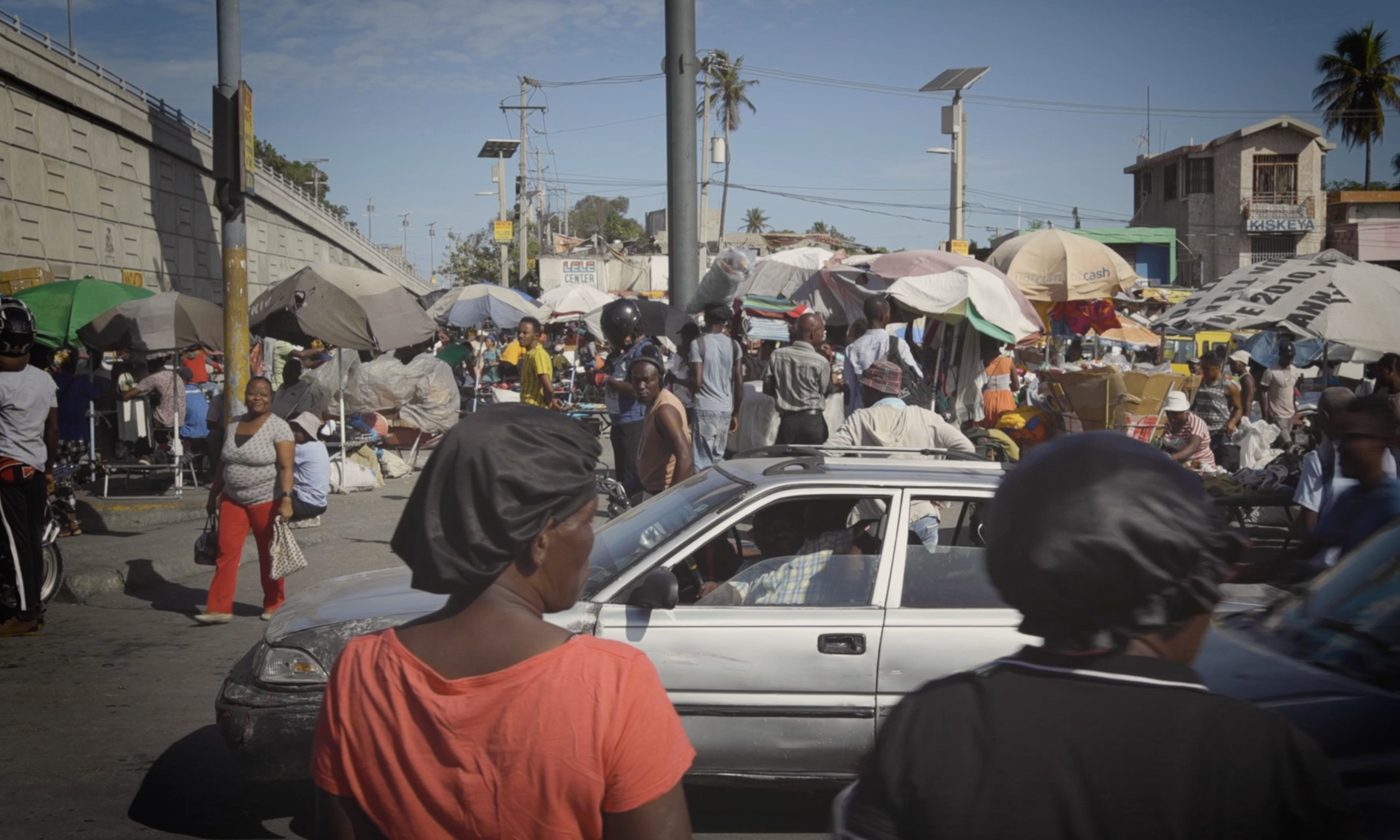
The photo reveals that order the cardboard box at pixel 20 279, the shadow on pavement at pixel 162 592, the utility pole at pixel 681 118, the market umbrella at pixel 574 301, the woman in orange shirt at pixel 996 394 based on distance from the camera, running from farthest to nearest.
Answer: the market umbrella at pixel 574 301 < the cardboard box at pixel 20 279 < the woman in orange shirt at pixel 996 394 < the utility pole at pixel 681 118 < the shadow on pavement at pixel 162 592

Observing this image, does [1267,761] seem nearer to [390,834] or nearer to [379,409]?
[390,834]

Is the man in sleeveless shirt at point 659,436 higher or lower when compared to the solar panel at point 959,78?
lower

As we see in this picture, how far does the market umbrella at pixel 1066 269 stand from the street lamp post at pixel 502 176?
31.2 metres

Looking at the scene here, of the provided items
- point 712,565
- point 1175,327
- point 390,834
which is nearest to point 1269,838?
point 390,834

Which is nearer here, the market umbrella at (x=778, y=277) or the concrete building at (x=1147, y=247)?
the market umbrella at (x=778, y=277)

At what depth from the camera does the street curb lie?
27.6ft

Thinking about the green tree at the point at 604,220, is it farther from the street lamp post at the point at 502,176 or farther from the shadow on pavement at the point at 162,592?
the shadow on pavement at the point at 162,592

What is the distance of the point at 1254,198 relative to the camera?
46.4 metres

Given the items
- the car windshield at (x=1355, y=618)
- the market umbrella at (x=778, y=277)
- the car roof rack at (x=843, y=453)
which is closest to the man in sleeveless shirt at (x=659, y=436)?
the car roof rack at (x=843, y=453)

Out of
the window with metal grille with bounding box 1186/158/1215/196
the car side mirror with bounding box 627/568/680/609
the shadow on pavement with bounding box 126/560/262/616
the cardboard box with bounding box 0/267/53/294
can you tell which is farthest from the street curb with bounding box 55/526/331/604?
the window with metal grille with bounding box 1186/158/1215/196

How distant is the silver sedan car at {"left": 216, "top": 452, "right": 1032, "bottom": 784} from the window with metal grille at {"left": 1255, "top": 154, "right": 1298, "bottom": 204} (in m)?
48.4

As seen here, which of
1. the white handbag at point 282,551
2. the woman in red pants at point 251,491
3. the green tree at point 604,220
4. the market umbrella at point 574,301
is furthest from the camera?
the green tree at point 604,220

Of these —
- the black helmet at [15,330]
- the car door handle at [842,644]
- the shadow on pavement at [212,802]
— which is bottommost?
the shadow on pavement at [212,802]

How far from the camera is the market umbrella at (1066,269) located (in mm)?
12078
